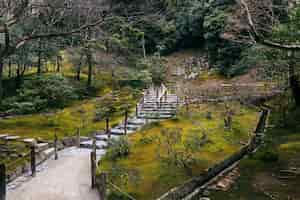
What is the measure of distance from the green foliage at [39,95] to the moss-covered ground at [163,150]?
4.95 m

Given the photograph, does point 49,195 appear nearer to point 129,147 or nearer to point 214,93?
point 129,147

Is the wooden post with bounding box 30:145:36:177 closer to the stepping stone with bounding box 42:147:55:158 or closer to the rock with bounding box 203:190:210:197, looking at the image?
the stepping stone with bounding box 42:147:55:158

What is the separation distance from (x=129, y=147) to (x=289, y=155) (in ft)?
18.8

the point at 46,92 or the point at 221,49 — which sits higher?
the point at 221,49

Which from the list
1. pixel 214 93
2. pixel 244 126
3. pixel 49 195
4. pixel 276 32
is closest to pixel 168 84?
pixel 214 93

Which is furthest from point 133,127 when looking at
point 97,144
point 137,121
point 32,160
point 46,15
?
point 46,15

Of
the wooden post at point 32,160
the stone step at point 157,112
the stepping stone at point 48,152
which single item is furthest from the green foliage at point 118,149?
the stone step at point 157,112

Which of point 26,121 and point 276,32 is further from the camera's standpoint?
point 26,121

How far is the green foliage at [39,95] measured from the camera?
16594 millimetres

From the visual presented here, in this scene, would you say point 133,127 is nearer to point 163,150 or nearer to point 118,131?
point 118,131

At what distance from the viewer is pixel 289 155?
513 inches

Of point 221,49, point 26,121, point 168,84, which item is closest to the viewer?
point 26,121

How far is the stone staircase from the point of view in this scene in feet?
49.9

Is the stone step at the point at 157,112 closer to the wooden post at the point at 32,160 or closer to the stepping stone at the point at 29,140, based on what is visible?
the stepping stone at the point at 29,140
